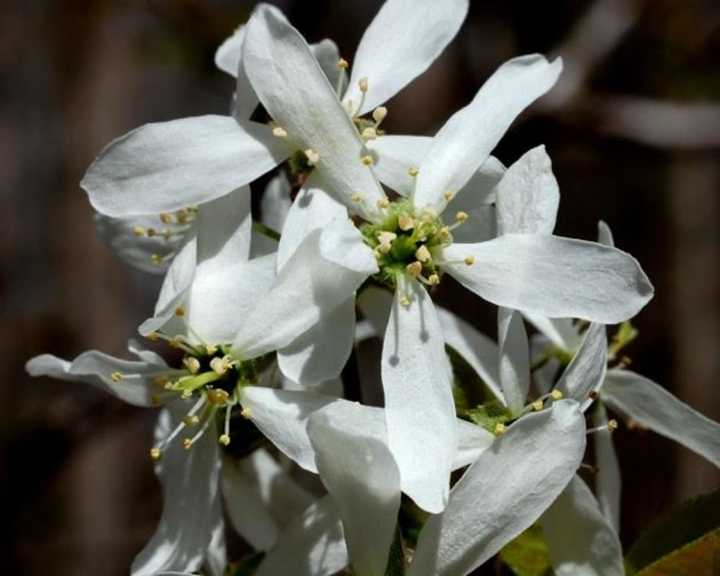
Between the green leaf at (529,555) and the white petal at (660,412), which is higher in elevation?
the white petal at (660,412)

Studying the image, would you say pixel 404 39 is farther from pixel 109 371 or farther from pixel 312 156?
pixel 109 371

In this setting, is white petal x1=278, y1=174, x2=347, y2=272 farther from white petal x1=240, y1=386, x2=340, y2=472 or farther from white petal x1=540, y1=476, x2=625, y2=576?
white petal x1=540, y1=476, x2=625, y2=576

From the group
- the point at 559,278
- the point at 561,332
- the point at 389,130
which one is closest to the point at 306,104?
the point at 559,278

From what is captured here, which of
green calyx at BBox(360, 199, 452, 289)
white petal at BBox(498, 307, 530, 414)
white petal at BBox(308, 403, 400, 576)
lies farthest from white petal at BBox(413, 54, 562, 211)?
white petal at BBox(308, 403, 400, 576)

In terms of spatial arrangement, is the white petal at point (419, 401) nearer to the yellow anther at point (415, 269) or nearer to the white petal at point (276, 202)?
the yellow anther at point (415, 269)

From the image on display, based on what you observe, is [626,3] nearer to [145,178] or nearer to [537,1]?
[537,1]

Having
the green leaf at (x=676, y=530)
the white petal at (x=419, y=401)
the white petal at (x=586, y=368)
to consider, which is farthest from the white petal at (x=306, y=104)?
the green leaf at (x=676, y=530)
